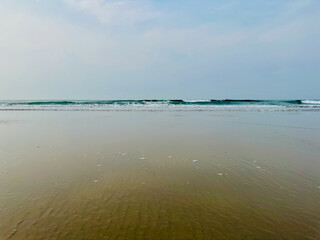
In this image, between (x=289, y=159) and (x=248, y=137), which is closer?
(x=289, y=159)

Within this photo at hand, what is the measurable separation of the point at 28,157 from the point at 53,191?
298 cm

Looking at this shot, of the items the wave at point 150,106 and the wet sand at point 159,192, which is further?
the wave at point 150,106

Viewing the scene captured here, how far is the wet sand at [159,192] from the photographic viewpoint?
3195 mm

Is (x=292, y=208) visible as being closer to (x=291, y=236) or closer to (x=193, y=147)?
(x=291, y=236)

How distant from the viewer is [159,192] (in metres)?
4.39

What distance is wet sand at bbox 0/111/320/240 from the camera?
3195mm

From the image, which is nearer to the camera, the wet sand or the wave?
the wet sand

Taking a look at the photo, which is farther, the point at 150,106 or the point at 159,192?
the point at 150,106

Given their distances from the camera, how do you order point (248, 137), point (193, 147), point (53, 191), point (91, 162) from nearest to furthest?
1. point (53, 191)
2. point (91, 162)
3. point (193, 147)
4. point (248, 137)

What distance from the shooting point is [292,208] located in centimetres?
377

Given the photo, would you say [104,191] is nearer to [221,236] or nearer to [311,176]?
[221,236]

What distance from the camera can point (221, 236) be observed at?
3.04 metres

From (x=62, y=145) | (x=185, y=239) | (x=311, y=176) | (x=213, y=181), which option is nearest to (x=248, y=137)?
(x=311, y=176)

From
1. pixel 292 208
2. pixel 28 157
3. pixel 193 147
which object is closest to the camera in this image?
pixel 292 208
